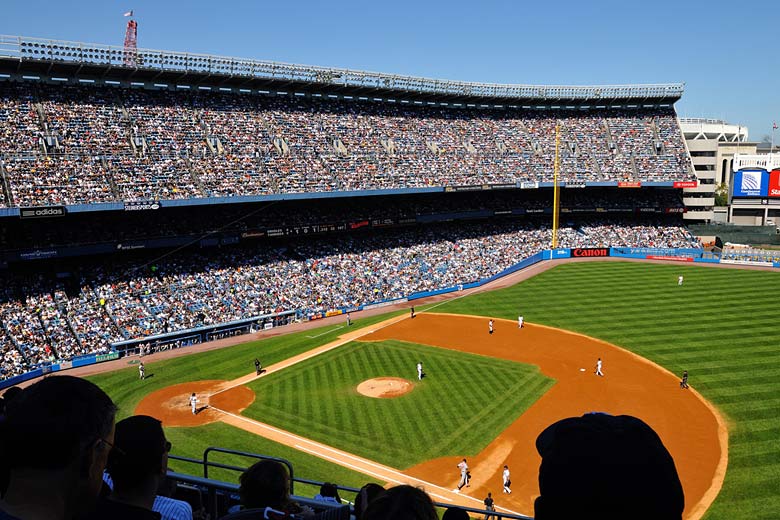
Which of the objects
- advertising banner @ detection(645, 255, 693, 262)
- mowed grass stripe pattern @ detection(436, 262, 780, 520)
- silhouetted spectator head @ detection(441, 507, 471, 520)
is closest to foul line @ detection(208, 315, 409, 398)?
mowed grass stripe pattern @ detection(436, 262, 780, 520)

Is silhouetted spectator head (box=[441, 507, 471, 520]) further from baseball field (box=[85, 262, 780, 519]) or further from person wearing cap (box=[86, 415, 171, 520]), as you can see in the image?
baseball field (box=[85, 262, 780, 519])

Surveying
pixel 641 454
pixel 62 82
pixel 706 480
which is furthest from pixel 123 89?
pixel 641 454

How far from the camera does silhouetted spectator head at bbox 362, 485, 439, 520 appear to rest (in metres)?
2.58

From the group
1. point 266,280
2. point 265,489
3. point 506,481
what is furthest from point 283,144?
point 265,489

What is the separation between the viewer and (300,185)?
4812cm

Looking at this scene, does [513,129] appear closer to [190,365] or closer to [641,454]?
[190,365]

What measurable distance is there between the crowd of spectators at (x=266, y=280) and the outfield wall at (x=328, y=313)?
72 centimetres

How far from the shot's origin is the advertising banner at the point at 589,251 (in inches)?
2346

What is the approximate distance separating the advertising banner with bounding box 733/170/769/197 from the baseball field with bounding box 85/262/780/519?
30.7 meters

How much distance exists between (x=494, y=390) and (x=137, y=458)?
84.3 ft

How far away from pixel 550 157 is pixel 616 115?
14075 mm

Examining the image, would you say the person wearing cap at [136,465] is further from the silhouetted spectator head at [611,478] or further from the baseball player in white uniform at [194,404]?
the baseball player in white uniform at [194,404]

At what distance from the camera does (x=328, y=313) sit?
4394 cm

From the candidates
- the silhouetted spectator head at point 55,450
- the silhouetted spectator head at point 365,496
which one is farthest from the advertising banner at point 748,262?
the silhouetted spectator head at point 55,450
